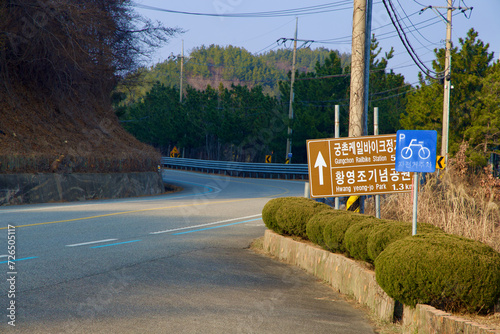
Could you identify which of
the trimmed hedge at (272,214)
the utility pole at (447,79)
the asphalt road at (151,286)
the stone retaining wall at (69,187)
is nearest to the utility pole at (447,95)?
the utility pole at (447,79)

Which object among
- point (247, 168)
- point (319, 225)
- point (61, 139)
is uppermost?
point (61, 139)

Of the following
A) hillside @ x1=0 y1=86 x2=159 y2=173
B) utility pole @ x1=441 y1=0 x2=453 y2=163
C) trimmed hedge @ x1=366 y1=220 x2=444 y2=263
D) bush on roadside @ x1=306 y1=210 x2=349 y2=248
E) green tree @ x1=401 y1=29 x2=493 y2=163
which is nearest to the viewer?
trimmed hedge @ x1=366 y1=220 x2=444 y2=263

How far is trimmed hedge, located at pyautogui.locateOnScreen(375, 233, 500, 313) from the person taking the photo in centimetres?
468

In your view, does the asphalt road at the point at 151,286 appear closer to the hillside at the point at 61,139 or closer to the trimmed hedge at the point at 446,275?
the trimmed hedge at the point at 446,275

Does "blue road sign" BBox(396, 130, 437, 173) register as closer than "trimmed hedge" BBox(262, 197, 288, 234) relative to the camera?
Yes

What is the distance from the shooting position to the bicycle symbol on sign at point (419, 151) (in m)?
6.44

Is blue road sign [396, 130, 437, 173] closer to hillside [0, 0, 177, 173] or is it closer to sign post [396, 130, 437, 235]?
sign post [396, 130, 437, 235]

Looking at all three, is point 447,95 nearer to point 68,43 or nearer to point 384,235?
point 68,43

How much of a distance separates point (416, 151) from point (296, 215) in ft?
9.83

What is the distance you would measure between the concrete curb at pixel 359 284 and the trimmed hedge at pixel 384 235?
0.27 metres

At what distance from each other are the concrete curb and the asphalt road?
0.74 feet

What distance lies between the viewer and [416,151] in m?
6.47

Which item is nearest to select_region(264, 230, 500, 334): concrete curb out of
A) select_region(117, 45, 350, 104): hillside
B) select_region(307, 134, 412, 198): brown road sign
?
select_region(307, 134, 412, 198): brown road sign

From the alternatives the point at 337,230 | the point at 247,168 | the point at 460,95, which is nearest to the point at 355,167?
the point at 337,230
